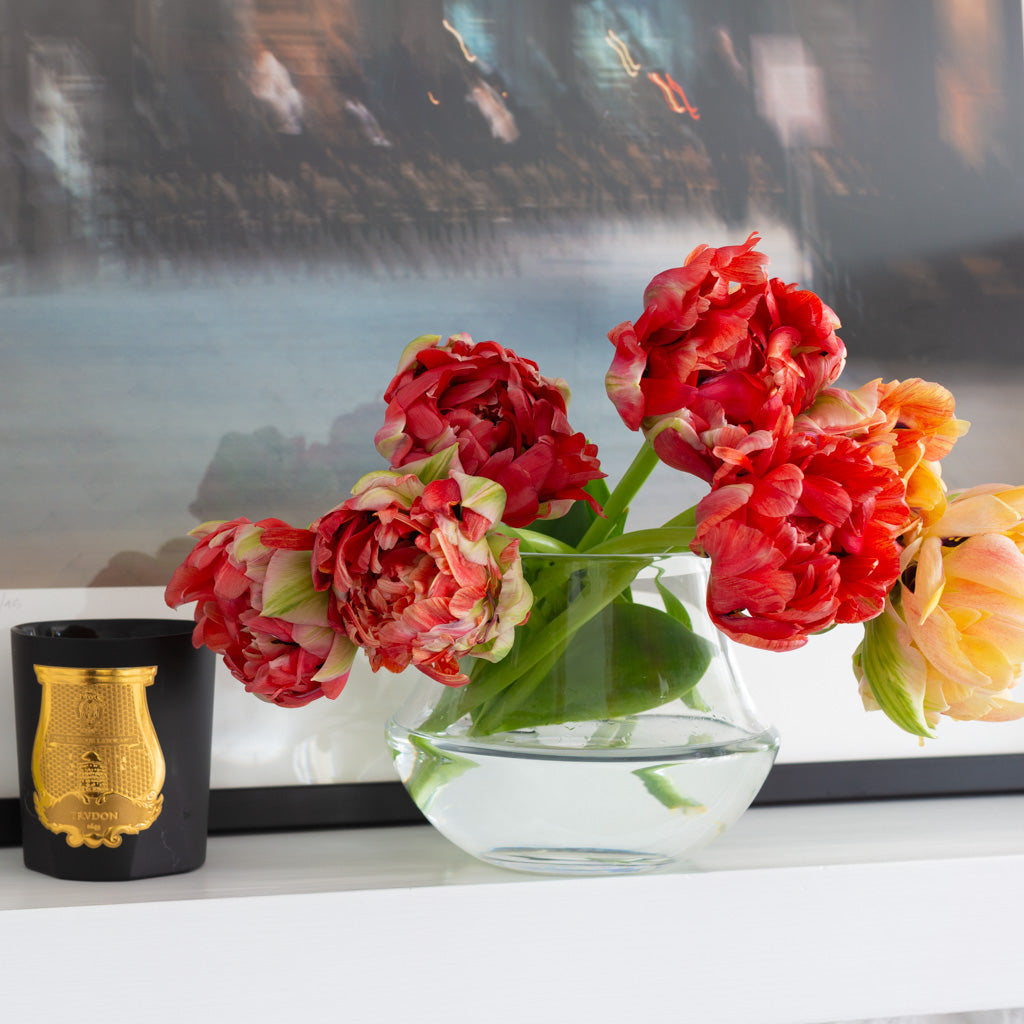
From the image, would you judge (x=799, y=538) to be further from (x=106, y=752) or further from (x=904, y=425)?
(x=106, y=752)

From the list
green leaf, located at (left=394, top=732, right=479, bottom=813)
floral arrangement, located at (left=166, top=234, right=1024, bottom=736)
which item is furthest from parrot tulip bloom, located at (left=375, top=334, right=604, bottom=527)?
green leaf, located at (left=394, top=732, right=479, bottom=813)

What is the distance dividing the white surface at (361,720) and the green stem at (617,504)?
17 centimetres

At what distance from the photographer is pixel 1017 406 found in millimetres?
642

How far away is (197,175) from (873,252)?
41 cm

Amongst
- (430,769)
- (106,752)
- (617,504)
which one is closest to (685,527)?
(617,504)

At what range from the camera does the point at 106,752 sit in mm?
434

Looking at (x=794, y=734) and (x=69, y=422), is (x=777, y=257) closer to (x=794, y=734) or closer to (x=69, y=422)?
(x=794, y=734)

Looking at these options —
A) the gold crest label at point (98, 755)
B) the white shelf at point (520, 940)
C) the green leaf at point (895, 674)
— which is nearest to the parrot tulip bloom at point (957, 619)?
the green leaf at point (895, 674)

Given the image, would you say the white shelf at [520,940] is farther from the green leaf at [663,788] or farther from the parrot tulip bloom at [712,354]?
the parrot tulip bloom at [712,354]

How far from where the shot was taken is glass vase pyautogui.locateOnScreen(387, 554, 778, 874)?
41 cm

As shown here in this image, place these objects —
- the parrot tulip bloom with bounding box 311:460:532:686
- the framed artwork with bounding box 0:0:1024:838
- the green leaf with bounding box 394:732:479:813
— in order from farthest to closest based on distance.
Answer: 1. the framed artwork with bounding box 0:0:1024:838
2. the green leaf with bounding box 394:732:479:813
3. the parrot tulip bloom with bounding box 311:460:532:686

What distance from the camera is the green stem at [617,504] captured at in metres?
0.43

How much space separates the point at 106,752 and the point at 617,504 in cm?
25

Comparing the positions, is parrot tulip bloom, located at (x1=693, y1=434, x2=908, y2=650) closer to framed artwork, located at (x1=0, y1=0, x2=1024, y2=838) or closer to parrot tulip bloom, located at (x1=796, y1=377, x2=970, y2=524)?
parrot tulip bloom, located at (x1=796, y1=377, x2=970, y2=524)
